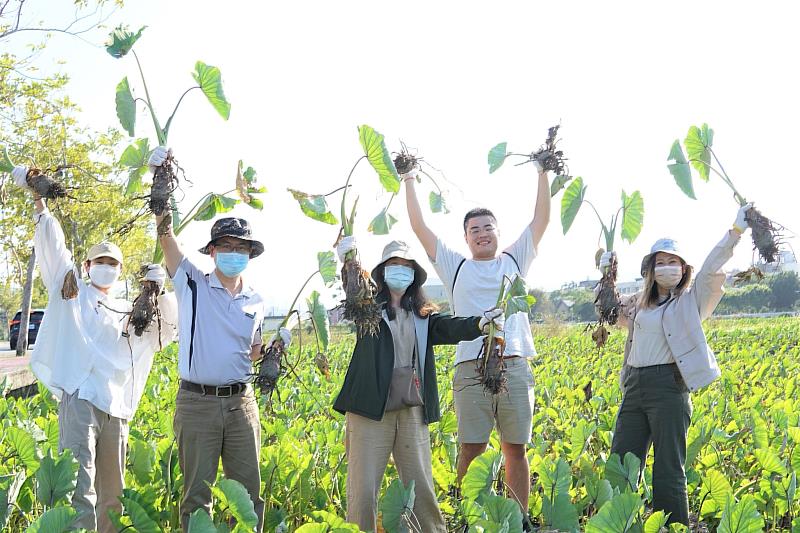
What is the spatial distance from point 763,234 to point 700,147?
608 mm

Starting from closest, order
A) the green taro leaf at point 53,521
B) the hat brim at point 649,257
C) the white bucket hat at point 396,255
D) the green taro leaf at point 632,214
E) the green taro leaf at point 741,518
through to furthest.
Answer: the green taro leaf at point 53,521, the green taro leaf at point 741,518, the white bucket hat at point 396,255, the hat brim at point 649,257, the green taro leaf at point 632,214

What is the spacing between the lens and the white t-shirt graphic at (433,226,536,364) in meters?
3.46

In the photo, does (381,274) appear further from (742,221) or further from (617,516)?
(742,221)

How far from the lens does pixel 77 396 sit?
120 inches

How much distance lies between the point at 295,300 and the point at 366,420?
0.64m

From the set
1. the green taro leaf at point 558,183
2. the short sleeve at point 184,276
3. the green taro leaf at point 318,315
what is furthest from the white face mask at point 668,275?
the short sleeve at point 184,276

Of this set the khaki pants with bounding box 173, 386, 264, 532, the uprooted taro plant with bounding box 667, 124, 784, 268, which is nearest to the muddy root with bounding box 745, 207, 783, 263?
the uprooted taro plant with bounding box 667, 124, 784, 268

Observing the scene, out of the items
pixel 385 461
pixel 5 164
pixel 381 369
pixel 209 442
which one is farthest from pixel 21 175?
pixel 385 461

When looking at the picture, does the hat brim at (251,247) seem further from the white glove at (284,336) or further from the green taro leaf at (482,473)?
the green taro leaf at (482,473)

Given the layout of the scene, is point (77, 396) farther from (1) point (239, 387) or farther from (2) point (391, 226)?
(2) point (391, 226)

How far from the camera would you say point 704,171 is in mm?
3490

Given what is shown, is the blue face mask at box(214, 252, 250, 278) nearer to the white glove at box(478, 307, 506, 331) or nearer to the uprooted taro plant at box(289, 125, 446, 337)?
the uprooted taro plant at box(289, 125, 446, 337)

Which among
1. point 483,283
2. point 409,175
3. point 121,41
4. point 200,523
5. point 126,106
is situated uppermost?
point 121,41

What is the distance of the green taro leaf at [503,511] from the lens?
263cm
